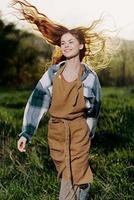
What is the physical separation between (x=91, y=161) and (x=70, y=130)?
1106 mm

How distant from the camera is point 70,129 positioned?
3912 millimetres

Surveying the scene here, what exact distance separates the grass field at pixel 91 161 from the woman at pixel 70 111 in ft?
1.57

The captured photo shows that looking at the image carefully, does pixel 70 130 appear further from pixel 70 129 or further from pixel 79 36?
pixel 79 36

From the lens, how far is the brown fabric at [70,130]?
12.8ft

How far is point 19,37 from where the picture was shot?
791 cm

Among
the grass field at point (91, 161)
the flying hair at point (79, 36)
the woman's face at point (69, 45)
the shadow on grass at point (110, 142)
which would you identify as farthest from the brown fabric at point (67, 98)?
the shadow on grass at point (110, 142)

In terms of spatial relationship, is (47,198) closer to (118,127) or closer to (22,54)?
(118,127)

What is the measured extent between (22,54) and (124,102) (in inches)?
68.1

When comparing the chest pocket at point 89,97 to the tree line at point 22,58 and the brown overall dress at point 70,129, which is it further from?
the tree line at point 22,58

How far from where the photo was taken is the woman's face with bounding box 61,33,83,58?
4.00m

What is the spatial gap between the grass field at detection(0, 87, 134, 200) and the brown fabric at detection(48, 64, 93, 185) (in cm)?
50

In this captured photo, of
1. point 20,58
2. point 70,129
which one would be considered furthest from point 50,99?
point 20,58

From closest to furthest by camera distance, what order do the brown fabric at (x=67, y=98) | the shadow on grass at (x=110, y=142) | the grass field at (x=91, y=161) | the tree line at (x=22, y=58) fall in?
1. the brown fabric at (x=67, y=98)
2. the grass field at (x=91, y=161)
3. the shadow on grass at (x=110, y=142)
4. the tree line at (x=22, y=58)

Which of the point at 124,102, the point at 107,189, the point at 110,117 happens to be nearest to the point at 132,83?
the point at 124,102
